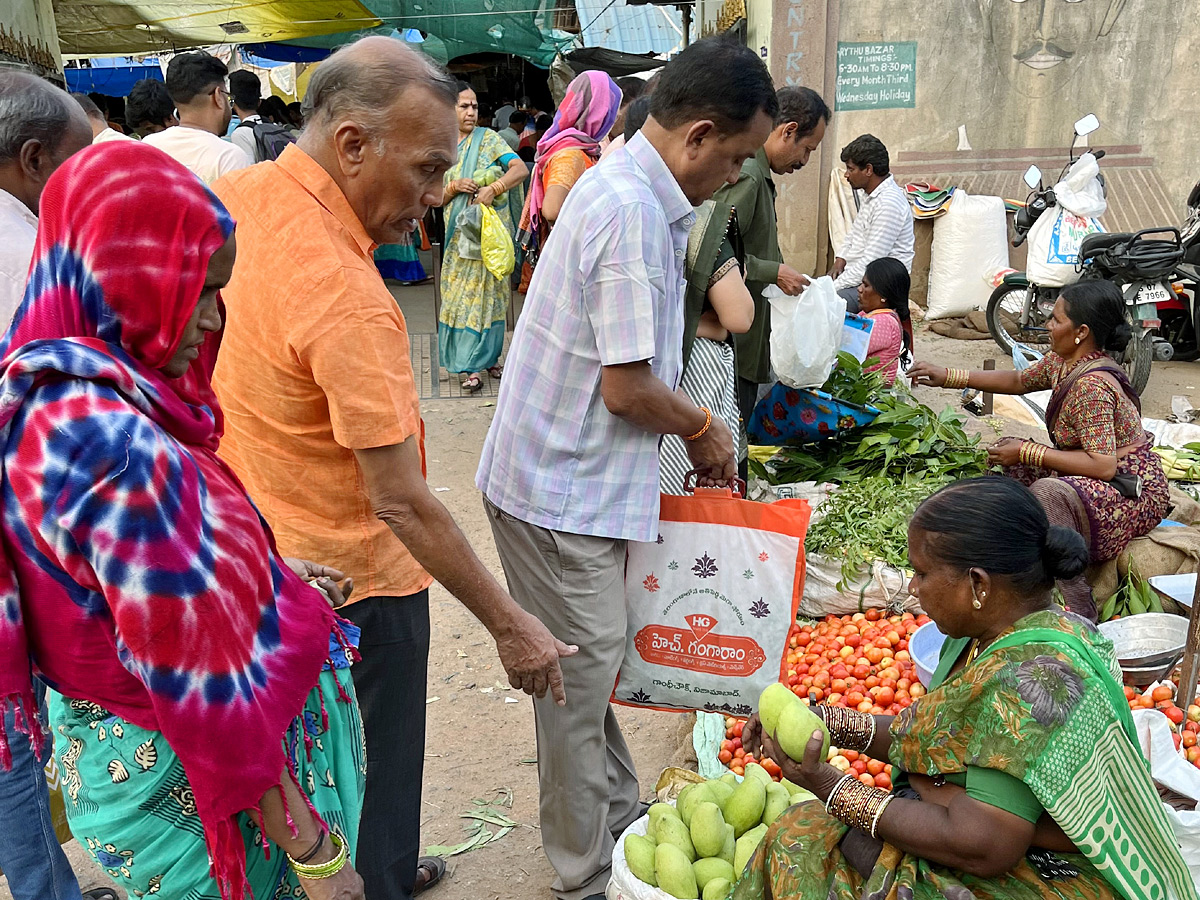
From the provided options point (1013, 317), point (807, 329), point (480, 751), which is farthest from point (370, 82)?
point (1013, 317)

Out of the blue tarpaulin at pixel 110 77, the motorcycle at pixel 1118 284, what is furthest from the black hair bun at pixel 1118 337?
the blue tarpaulin at pixel 110 77

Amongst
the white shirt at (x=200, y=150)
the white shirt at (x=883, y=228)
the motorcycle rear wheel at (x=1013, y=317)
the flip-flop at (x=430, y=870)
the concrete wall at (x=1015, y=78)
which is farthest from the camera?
the concrete wall at (x=1015, y=78)

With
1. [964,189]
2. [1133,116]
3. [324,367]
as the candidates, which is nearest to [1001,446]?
[324,367]

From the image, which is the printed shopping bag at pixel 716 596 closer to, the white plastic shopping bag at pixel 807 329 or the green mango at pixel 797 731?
the green mango at pixel 797 731

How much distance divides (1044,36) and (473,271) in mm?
6001

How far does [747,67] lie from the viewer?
2432 millimetres

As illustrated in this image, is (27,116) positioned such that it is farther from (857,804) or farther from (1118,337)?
(1118,337)

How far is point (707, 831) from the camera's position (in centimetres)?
247

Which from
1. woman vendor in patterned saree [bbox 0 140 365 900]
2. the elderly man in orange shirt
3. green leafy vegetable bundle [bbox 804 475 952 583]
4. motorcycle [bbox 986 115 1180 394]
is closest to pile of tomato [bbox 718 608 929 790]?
green leafy vegetable bundle [bbox 804 475 952 583]

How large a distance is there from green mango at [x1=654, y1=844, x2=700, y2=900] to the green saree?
36 cm

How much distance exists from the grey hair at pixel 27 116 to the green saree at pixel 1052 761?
8.44 feet

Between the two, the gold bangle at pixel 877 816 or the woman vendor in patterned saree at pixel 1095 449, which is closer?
the gold bangle at pixel 877 816

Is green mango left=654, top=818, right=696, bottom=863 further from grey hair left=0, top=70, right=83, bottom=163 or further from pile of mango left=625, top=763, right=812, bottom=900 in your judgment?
grey hair left=0, top=70, right=83, bottom=163

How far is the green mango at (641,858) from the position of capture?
7.94ft
